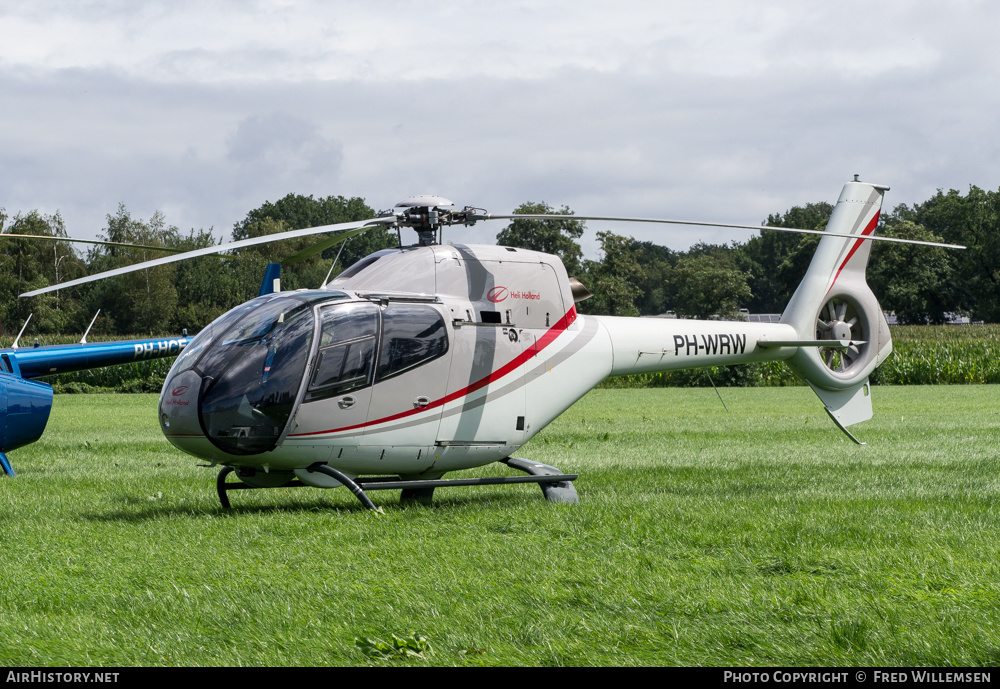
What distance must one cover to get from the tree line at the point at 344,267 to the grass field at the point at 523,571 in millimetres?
32695

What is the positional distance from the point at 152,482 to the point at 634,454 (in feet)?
23.2

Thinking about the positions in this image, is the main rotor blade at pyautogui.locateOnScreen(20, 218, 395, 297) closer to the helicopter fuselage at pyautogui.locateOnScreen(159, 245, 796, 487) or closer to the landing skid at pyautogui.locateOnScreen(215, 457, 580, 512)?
the helicopter fuselage at pyautogui.locateOnScreen(159, 245, 796, 487)

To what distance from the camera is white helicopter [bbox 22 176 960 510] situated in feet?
27.5

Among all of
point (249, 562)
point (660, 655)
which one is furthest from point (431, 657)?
point (249, 562)

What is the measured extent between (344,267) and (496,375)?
220ft

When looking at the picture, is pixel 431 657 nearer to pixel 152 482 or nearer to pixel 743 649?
pixel 743 649

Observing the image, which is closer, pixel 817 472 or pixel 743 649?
pixel 743 649

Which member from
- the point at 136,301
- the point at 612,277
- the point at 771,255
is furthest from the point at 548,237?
the point at 771,255

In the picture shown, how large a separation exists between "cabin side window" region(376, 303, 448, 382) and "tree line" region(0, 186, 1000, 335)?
33.5 metres

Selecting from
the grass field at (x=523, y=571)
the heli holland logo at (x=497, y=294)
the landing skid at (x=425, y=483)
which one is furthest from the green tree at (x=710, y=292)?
the heli holland logo at (x=497, y=294)

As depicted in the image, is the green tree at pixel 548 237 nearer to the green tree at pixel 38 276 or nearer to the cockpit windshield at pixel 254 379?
the green tree at pixel 38 276

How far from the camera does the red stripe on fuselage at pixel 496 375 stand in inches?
350

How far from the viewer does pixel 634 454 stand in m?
15.3

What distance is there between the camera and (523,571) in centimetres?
641
